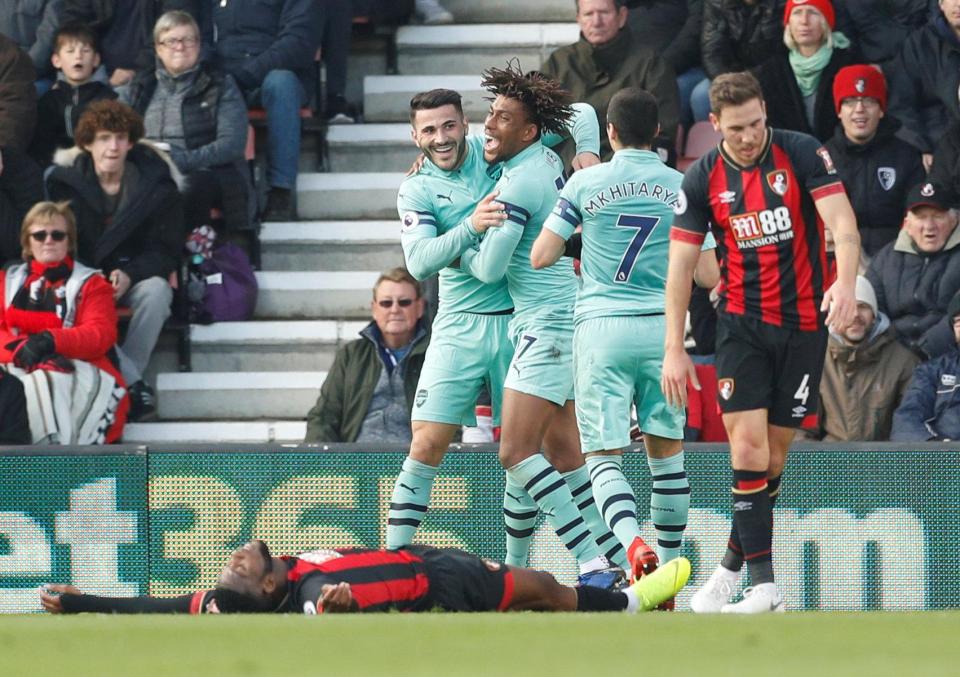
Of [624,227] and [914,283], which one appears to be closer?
[624,227]

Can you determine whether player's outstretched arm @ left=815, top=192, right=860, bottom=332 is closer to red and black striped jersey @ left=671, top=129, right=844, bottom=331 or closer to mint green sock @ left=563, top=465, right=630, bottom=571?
red and black striped jersey @ left=671, top=129, right=844, bottom=331

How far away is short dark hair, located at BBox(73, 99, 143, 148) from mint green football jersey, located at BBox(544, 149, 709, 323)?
14.8 feet

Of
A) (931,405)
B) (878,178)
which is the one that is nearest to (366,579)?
(931,405)

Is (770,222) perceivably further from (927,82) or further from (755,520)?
(927,82)

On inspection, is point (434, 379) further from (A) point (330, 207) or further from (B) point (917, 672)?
(A) point (330, 207)

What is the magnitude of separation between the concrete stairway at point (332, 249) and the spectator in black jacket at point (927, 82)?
8.29 ft

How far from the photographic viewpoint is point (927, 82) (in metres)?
12.8

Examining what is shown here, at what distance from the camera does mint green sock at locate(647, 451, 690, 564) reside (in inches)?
357

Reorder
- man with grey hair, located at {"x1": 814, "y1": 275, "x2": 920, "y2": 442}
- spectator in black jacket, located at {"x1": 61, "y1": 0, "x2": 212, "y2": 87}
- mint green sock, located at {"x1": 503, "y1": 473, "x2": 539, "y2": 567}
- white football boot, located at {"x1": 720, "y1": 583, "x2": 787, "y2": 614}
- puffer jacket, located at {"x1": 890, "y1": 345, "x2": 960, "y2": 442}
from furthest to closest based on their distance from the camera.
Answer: spectator in black jacket, located at {"x1": 61, "y1": 0, "x2": 212, "y2": 87}
man with grey hair, located at {"x1": 814, "y1": 275, "x2": 920, "y2": 442}
puffer jacket, located at {"x1": 890, "y1": 345, "x2": 960, "y2": 442}
mint green sock, located at {"x1": 503, "y1": 473, "x2": 539, "y2": 567}
white football boot, located at {"x1": 720, "y1": 583, "x2": 787, "y2": 614}

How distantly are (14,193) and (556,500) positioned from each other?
5320mm

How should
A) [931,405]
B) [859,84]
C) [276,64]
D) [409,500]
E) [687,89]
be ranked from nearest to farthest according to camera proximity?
[409,500] < [931,405] < [859,84] < [687,89] < [276,64]

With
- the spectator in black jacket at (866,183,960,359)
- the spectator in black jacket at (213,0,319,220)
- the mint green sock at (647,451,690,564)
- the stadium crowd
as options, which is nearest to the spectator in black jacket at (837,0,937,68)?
the stadium crowd

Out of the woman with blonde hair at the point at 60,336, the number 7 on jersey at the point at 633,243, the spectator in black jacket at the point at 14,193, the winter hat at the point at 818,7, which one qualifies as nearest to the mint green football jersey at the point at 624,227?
the number 7 on jersey at the point at 633,243

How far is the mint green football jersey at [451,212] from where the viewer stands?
923 cm
